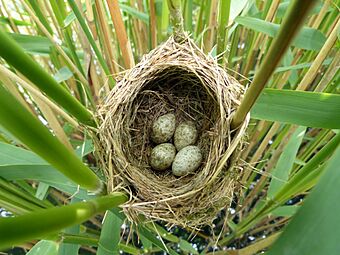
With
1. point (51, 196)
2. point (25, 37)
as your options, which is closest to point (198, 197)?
point (25, 37)

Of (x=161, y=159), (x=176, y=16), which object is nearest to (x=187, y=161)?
(x=161, y=159)

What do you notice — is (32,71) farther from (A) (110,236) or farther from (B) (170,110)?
(B) (170,110)

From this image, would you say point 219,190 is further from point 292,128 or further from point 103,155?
point 292,128

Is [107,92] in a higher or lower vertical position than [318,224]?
lower

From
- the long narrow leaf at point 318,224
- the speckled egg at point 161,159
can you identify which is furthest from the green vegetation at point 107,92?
the speckled egg at point 161,159

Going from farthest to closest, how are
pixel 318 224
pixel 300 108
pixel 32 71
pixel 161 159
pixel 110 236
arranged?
pixel 161 159 < pixel 110 236 < pixel 300 108 < pixel 32 71 < pixel 318 224

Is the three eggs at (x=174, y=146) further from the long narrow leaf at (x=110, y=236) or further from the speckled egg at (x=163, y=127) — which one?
the long narrow leaf at (x=110, y=236)

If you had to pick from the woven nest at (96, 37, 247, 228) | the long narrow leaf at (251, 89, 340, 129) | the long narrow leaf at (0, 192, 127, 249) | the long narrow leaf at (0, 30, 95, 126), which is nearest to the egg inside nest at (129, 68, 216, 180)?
the woven nest at (96, 37, 247, 228)
